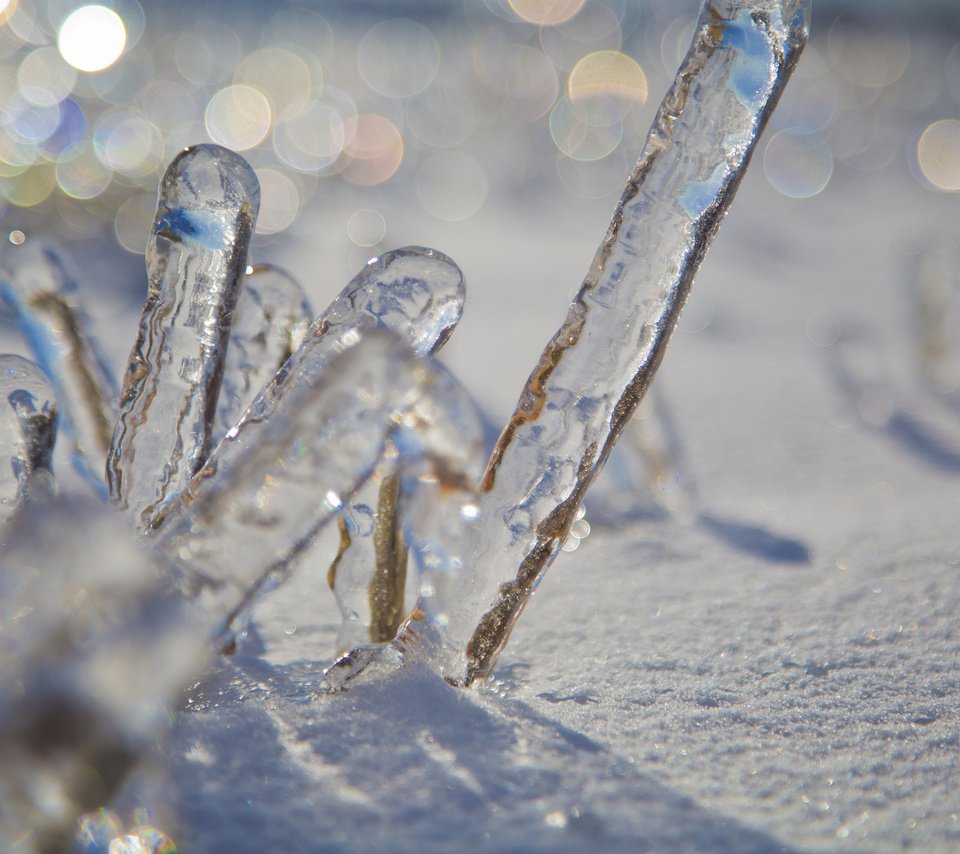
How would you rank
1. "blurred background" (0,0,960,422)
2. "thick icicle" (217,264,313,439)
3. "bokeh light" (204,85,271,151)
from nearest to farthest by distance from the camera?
"thick icicle" (217,264,313,439) → "blurred background" (0,0,960,422) → "bokeh light" (204,85,271,151)

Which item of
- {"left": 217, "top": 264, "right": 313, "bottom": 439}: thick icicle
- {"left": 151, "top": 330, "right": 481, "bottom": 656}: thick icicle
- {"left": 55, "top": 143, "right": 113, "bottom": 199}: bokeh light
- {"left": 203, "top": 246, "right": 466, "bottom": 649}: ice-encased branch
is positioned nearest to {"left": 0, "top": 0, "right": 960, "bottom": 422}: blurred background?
{"left": 55, "top": 143, "right": 113, "bottom": 199}: bokeh light

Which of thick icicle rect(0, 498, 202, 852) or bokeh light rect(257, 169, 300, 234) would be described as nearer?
thick icicle rect(0, 498, 202, 852)

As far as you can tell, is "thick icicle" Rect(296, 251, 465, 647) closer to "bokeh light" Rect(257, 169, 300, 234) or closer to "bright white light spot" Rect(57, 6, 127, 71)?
"bokeh light" Rect(257, 169, 300, 234)

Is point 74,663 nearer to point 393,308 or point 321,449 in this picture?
point 321,449

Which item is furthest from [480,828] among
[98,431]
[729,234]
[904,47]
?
[904,47]

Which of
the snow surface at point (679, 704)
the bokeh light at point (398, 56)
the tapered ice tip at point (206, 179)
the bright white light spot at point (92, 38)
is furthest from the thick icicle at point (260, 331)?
the bokeh light at point (398, 56)

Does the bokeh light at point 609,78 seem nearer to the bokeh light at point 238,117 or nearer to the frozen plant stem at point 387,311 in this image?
the bokeh light at point 238,117
